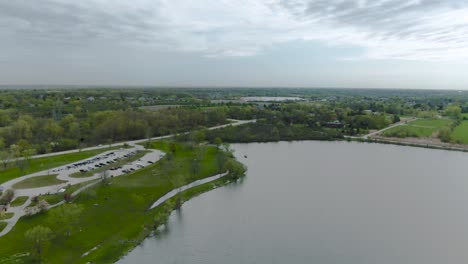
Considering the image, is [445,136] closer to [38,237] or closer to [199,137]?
[199,137]

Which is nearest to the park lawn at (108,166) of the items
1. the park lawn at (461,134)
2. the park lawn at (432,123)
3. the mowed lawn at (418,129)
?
the mowed lawn at (418,129)

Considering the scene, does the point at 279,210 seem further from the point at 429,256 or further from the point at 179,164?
the point at 179,164

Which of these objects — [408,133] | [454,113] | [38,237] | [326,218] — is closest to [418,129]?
[408,133]

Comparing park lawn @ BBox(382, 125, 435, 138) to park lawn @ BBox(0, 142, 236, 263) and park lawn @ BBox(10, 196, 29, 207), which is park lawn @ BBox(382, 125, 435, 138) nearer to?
park lawn @ BBox(0, 142, 236, 263)

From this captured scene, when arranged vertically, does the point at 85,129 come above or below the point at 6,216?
above

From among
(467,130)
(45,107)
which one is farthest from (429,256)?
(45,107)

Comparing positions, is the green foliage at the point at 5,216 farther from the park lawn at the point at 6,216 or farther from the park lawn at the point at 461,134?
the park lawn at the point at 461,134
